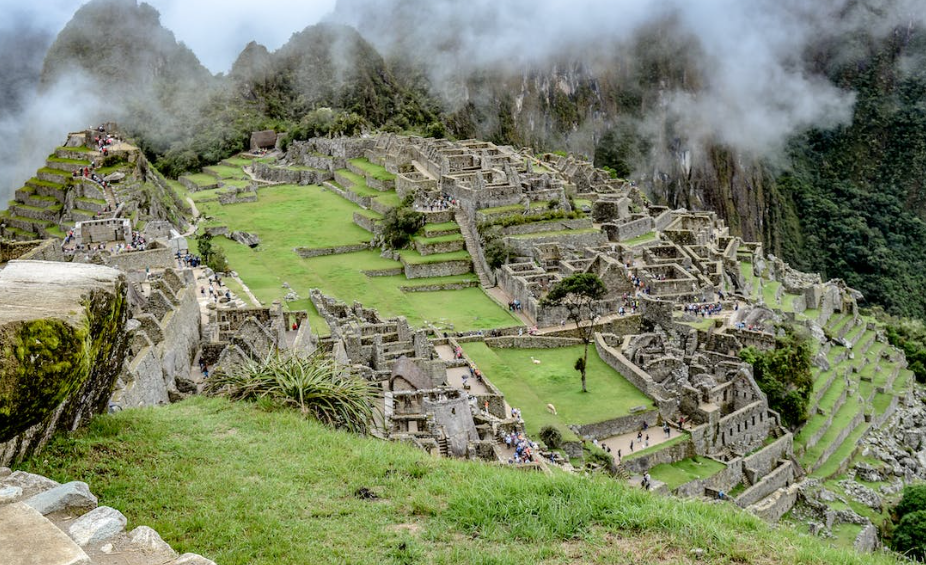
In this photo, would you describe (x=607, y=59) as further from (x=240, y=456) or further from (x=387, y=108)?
(x=240, y=456)

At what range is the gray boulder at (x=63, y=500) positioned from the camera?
248 inches

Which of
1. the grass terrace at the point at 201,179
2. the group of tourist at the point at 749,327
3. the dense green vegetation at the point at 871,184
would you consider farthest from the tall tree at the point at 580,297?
the dense green vegetation at the point at 871,184

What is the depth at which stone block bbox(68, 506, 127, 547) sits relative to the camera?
5996 millimetres

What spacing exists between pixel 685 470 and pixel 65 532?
2190 cm

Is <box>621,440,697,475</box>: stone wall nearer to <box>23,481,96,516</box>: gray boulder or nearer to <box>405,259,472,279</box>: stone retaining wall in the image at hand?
<box>405,259,472,279</box>: stone retaining wall

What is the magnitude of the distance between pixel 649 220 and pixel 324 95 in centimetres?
6529

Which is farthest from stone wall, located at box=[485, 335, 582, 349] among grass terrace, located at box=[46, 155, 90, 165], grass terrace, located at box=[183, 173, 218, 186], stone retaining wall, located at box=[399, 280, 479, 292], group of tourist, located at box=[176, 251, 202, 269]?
grass terrace, located at box=[183, 173, 218, 186]

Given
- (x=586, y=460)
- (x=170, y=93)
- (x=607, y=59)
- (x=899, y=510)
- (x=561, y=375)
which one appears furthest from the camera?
(x=607, y=59)

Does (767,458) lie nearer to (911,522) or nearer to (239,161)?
(911,522)

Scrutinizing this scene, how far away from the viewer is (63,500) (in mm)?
6414

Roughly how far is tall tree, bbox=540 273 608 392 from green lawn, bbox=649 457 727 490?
7.70 meters

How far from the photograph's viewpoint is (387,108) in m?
108

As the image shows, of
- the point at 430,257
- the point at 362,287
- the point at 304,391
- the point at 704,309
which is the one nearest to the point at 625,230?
the point at 430,257

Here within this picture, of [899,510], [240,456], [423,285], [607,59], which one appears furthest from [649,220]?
[607,59]
